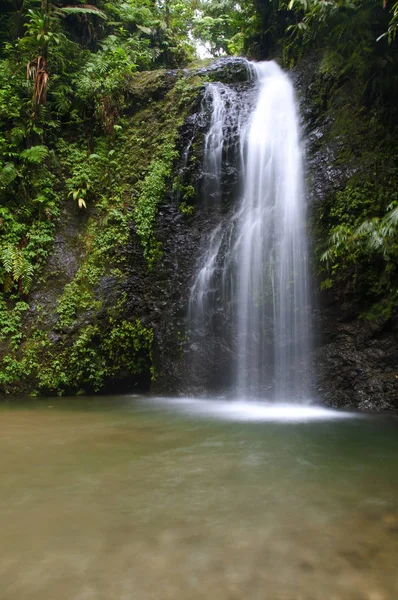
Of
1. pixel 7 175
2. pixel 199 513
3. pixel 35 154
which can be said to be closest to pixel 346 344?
pixel 199 513

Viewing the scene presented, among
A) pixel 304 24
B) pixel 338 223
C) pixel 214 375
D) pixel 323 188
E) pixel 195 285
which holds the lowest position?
pixel 214 375

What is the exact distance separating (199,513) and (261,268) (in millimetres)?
5226

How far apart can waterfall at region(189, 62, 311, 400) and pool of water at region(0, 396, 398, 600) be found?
6.78ft

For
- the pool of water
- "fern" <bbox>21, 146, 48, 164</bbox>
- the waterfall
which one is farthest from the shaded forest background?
the pool of water

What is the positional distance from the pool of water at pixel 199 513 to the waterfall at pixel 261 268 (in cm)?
207

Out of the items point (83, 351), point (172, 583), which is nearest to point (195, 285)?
point (83, 351)

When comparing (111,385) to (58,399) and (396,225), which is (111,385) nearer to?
(58,399)

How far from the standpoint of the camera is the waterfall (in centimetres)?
688

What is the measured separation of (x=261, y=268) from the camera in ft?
24.1

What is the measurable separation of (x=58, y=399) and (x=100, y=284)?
2345 mm

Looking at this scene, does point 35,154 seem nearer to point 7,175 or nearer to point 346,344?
point 7,175

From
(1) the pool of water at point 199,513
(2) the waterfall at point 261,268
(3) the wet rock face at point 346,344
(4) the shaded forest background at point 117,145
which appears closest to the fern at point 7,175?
(4) the shaded forest background at point 117,145

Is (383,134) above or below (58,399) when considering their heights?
above

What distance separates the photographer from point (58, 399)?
7.39 m
